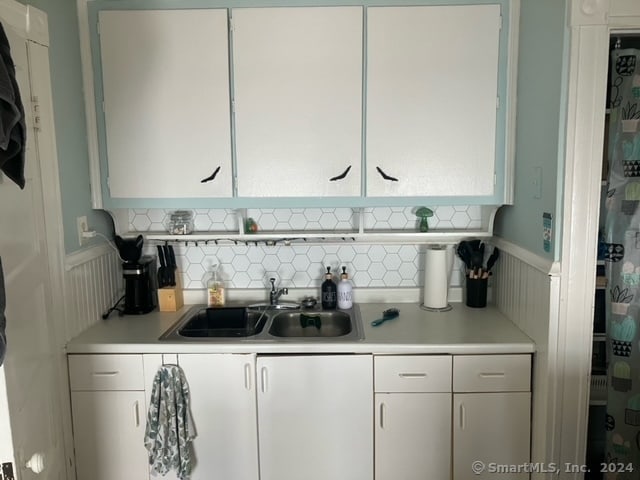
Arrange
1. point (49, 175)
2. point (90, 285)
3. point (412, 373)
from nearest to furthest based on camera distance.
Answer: point (49, 175) → point (412, 373) → point (90, 285)

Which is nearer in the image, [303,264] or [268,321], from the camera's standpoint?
[268,321]

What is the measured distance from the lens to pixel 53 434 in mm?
1894

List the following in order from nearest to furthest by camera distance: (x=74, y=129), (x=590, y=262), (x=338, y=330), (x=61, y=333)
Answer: (x=590, y=262)
(x=61, y=333)
(x=74, y=129)
(x=338, y=330)

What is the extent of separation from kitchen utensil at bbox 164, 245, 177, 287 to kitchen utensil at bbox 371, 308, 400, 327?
1.00 metres

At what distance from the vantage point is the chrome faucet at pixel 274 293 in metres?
2.51

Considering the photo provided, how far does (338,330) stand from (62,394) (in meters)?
1.19

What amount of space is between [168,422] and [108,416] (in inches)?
10.6

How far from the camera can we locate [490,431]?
202 cm

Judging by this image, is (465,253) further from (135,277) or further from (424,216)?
(135,277)

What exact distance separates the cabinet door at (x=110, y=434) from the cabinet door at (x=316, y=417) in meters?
0.50

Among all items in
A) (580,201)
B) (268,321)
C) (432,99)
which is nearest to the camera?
(580,201)

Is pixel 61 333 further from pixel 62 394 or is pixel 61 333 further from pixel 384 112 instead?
pixel 384 112

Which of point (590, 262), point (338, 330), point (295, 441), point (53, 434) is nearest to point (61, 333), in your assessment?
point (53, 434)

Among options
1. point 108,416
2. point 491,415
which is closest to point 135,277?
point 108,416
